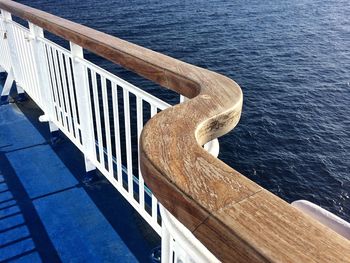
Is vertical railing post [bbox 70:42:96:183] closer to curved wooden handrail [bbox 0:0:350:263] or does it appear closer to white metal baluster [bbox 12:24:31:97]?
white metal baluster [bbox 12:24:31:97]

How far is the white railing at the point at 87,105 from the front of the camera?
4.75ft

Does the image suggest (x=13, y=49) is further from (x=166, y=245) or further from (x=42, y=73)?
(x=166, y=245)

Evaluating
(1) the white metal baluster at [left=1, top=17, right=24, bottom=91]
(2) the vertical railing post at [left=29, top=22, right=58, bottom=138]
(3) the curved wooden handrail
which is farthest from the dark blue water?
(3) the curved wooden handrail

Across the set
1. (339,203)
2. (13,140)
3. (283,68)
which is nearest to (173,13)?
(283,68)

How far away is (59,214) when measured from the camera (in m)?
2.30

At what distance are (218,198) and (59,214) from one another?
1.95m

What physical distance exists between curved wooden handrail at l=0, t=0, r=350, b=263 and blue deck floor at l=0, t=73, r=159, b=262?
1371 millimetres

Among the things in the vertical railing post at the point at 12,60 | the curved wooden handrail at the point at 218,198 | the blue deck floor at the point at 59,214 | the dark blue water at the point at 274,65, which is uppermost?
the curved wooden handrail at the point at 218,198

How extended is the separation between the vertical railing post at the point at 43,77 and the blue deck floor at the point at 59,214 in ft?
0.84

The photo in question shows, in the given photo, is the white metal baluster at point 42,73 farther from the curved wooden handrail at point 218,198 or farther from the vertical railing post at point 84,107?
the curved wooden handrail at point 218,198

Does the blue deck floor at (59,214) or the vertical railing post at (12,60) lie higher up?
the vertical railing post at (12,60)

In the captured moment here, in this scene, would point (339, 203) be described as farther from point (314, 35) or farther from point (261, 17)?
point (261, 17)

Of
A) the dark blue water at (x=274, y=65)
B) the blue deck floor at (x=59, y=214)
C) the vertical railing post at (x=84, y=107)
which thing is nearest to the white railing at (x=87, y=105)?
the vertical railing post at (x=84, y=107)

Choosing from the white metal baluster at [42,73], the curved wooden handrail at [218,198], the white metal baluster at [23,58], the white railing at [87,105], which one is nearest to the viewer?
the curved wooden handrail at [218,198]
